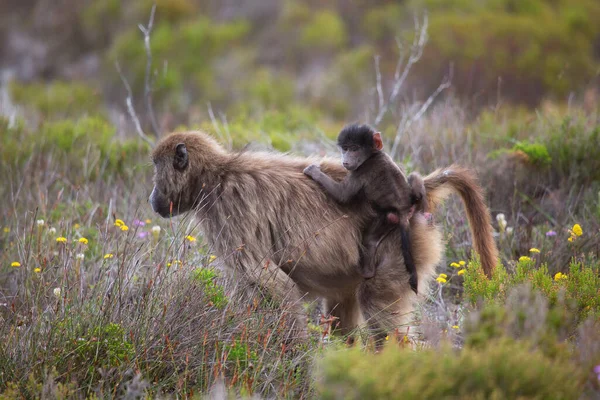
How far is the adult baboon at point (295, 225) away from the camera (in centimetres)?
402

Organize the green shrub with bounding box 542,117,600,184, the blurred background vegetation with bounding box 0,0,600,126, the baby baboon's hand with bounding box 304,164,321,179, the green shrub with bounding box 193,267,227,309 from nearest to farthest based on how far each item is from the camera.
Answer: the green shrub with bounding box 193,267,227,309, the baby baboon's hand with bounding box 304,164,321,179, the green shrub with bounding box 542,117,600,184, the blurred background vegetation with bounding box 0,0,600,126

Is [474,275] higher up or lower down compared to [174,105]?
higher up

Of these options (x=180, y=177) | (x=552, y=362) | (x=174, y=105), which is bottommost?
(x=174, y=105)

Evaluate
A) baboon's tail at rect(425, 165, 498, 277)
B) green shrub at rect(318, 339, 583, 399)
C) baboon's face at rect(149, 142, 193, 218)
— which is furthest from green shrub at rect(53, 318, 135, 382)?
baboon's tail at rect(425, 165, 498, 277)

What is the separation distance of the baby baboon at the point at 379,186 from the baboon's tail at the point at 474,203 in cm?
24

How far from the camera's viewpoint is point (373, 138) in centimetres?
394

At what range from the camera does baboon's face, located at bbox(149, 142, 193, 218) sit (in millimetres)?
4309

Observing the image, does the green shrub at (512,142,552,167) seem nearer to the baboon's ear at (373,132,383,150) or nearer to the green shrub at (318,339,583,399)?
the baboon's ear at (373,132,383,150)

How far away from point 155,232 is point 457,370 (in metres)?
2.86

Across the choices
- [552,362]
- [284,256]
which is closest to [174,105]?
[284,256]

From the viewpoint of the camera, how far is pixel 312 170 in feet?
13.9

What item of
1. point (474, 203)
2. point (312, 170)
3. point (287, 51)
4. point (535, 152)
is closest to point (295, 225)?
point (312, 170)

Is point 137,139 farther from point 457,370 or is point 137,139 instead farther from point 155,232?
point 457,370

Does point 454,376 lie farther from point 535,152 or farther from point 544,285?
point 535,152
